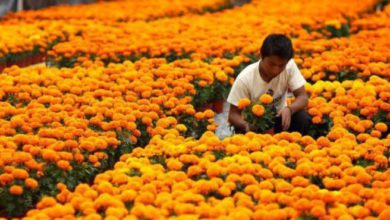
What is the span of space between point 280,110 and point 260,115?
37 cm

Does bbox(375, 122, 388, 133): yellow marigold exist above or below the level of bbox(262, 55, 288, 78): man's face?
below

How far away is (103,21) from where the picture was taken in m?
14.9

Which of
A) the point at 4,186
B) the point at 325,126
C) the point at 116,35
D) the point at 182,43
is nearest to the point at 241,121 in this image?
the point at 325,126

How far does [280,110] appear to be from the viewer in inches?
270

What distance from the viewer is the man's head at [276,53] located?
6152mm

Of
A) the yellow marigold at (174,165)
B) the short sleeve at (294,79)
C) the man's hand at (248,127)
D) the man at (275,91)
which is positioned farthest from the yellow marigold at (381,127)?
the yellow marigold at (174,165)

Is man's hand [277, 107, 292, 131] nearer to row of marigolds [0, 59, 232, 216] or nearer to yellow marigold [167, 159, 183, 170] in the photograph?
row of marigolds [0, 59, 232, 216]

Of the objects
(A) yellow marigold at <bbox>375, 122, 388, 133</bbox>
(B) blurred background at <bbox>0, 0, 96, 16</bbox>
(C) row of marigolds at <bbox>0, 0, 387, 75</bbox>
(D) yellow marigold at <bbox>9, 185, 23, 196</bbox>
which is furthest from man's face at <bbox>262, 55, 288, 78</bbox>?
(B) blurred background at <bbox>0, 0, 96, 16</bbox>

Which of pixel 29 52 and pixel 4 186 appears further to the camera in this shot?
pixel 29 52

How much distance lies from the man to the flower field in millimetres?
124

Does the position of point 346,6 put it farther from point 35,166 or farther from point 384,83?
point 35,166

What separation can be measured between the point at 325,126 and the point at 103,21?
860cm

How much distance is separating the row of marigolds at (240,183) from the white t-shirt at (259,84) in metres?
0.90

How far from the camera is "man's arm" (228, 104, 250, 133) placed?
256 inches
